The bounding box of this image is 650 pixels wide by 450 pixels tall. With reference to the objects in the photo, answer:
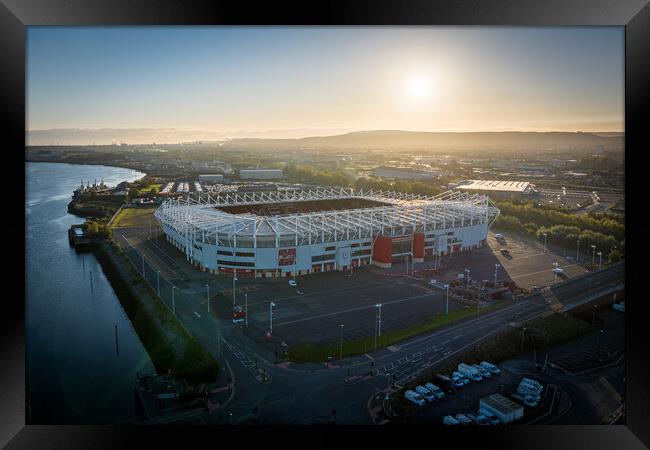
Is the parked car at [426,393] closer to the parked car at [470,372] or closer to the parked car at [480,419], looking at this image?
the parked car at [480,419]

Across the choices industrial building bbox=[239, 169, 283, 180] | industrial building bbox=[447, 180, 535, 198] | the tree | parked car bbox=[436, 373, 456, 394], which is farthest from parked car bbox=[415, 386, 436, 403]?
industrial building bbox=[239, 169, 283, 180]

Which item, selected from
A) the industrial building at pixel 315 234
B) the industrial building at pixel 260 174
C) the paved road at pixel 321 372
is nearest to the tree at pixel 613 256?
the paved road at pixel 321 372

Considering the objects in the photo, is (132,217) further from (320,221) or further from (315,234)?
(315,234)

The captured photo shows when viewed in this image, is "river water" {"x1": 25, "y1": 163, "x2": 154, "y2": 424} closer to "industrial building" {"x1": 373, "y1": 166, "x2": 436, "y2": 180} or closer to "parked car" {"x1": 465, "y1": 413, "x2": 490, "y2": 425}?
"parked car" {"x1": 465, "y1": 413, "x2": 490, "y2": 425}

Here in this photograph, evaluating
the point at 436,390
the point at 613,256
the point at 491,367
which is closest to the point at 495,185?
the point at 613,256

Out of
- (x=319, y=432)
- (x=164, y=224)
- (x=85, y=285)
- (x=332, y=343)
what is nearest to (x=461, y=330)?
(x=332, y=343)

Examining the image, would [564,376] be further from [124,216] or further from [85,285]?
[124,216]
